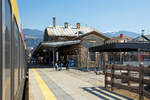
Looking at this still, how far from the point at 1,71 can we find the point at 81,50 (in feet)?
95.3

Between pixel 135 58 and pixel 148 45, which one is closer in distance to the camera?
pixel 148 45

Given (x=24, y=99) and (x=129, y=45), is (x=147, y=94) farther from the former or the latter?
(x=129, y=45)

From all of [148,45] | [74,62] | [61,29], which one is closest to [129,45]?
[148,45]

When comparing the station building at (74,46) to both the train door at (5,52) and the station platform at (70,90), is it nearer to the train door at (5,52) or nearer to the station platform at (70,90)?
the station platform at (70,90)

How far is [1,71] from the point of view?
5.79 feet

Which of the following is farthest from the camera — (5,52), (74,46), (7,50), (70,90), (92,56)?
(92,56)

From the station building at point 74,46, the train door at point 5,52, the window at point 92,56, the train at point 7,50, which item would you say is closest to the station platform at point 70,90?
the train at point 7,50

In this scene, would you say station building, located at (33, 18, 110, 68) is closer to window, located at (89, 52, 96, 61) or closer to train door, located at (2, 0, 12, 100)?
window, located at (89, 52, 96, 61)

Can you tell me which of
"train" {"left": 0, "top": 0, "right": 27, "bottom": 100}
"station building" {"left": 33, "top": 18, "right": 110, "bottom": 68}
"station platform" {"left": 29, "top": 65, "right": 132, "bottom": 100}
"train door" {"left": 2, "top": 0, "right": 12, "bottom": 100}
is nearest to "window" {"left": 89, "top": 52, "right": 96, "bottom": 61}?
"station building" {"left": 33, "top": 18, "right": 110, "bottom": 68}

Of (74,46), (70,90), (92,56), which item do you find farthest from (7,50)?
(92,56)

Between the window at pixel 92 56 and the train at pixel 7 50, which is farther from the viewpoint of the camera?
the window at pixel 92 56

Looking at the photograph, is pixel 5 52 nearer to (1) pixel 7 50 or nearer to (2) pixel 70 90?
(1) pixel 7 50

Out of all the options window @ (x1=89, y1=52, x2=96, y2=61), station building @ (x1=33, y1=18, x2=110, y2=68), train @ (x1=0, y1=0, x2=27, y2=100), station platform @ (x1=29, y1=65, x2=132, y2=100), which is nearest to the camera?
train @ (x1=0, y1=0, x2=27, y2=100)

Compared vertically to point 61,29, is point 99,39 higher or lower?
lower
